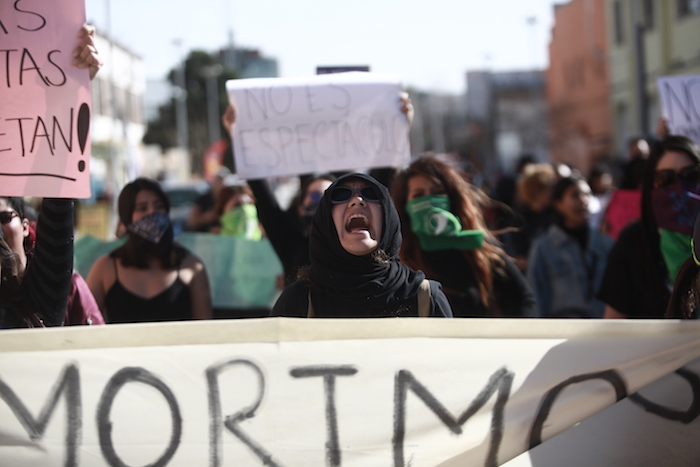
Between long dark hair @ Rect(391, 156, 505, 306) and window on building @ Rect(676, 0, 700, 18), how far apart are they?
19.0 m

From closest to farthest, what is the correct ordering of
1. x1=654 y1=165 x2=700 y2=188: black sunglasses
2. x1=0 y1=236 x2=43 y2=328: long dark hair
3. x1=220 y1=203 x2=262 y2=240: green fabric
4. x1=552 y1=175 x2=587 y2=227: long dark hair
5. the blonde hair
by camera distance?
x1=0 y1=236 x2=43 y2=328: long dark hair < x1=654 y1=165 x2=700 y2=188: black sunglasses < x1=552 y1=175 x2=587 y2=227: long dark hair < x1=220 y1=203 x2=262 y2=240: green fabric < the blonde hair

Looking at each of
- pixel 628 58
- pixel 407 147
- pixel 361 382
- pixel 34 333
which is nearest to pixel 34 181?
pixel 34 333

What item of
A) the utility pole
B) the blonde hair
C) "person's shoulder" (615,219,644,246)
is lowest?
"person's shoulder" (615,219,644,246)

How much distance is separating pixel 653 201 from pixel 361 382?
1.78 metres

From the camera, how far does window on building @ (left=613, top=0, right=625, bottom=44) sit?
27297 millimetres

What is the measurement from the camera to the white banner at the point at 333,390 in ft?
8.20

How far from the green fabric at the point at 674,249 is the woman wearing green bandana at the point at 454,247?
25.7 inches

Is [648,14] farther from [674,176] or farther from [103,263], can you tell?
[103,263]

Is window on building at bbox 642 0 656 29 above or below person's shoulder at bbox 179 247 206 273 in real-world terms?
above

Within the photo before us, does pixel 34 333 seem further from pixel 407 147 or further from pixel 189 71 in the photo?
pixel 189 71

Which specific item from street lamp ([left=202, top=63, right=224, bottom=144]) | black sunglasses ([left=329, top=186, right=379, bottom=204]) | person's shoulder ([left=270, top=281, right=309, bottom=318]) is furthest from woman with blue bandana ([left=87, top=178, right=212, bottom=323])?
street lamp ([left=202, top=63, right=224, bottom=144])

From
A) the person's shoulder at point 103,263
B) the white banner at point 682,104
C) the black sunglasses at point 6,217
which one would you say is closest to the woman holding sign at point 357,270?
the black sunglasses at point 6,217

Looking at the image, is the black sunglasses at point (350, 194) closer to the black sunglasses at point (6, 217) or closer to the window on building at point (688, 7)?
the black sunglasses at point (6, 217)

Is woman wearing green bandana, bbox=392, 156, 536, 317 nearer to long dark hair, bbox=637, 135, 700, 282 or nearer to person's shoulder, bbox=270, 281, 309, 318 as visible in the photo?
long dark hair, bbox=637, 135, 700, 282
